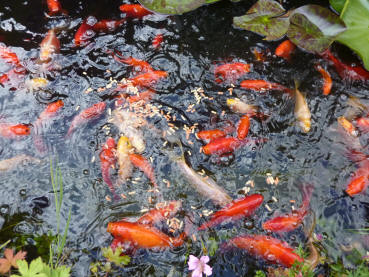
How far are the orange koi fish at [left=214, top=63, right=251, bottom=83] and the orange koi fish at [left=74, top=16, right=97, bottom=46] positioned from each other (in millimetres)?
1422

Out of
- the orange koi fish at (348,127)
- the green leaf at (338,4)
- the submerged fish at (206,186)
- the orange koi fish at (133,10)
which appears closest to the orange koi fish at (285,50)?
the green leaf at (338,4)

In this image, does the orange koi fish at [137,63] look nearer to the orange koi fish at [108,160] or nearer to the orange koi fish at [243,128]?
the orange koi fish at [108,160]

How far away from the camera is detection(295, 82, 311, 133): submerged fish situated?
3.50 metres

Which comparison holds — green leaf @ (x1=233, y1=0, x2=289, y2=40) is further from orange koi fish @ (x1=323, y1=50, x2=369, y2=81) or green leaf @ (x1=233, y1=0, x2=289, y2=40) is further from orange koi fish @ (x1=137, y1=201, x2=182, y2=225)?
orange koi fish @ (x1=137, y1=201, x2=182, y2=225)

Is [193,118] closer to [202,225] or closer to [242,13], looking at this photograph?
[202,225]

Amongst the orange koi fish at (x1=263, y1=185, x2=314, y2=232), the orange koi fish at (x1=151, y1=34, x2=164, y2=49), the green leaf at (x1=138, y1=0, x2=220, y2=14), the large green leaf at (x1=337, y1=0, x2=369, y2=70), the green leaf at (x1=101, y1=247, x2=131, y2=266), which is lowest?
the green leaf at (x1=101, y1=247, x2=131, y2=266)

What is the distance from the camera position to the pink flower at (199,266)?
8.63 ft

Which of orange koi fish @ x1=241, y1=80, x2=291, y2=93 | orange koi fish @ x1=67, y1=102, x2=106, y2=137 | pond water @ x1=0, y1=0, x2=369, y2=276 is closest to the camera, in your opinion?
pond water @ x1=0, y1=0, x2=369, y2=276

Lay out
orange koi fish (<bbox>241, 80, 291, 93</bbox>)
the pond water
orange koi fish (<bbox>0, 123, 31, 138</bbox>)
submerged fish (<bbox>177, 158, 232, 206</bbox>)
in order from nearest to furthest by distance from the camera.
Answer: the pond water
submerged fish (<bbox>177, 158, 232, 206</bbox>)
orange koi fish (<bbox>0, 123, 31, 138</bbox>)
orange koi fish (<bbox>241, 80, 291, 93</bbox>)

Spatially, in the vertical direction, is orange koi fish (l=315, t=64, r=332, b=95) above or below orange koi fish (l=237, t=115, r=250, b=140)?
above

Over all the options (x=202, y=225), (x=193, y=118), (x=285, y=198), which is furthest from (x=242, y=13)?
(x=202, y=225)

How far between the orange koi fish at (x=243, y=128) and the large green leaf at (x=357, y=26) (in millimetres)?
1494

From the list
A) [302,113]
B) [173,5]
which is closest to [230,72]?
[302,113]

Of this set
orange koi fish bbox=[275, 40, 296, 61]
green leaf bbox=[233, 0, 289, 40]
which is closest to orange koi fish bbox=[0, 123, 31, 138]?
green leaf bbox=[233, 0, 289, 40]
